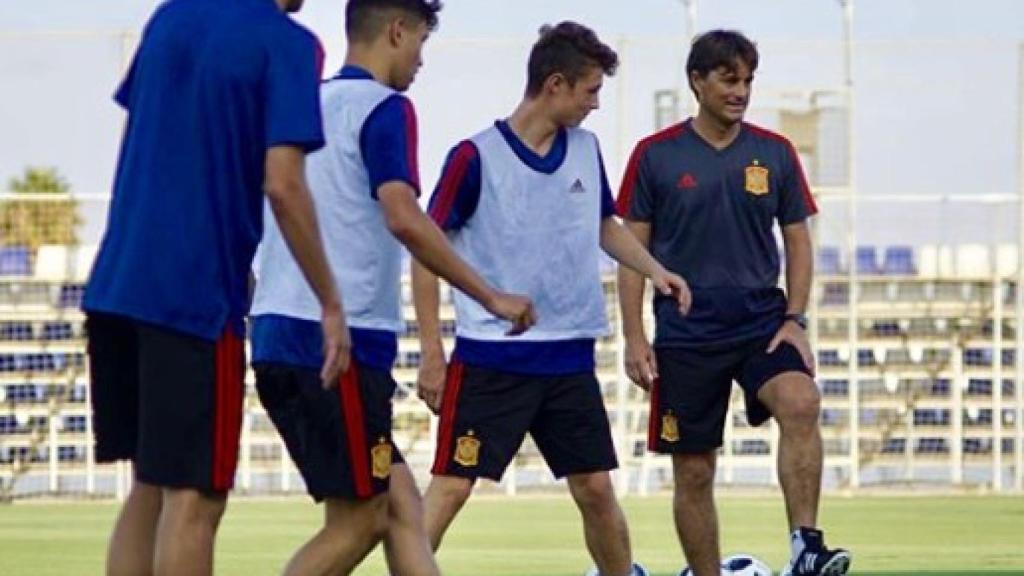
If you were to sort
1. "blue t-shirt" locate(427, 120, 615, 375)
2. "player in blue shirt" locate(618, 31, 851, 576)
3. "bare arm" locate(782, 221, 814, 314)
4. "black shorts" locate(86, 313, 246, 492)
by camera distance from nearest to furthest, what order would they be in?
"black shorts" locate(86, 313, 246, 492), "blue t-shirt" locate(427, 120, 615, 375), "player in blue shirt" locate(618, 31, 851, 576), "bare arm" locate(782, 221, 814, 314)

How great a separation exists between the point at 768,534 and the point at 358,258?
890cm

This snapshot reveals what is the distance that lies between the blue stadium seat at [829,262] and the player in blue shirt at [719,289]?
11.7 metres

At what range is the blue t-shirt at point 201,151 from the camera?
281 inches

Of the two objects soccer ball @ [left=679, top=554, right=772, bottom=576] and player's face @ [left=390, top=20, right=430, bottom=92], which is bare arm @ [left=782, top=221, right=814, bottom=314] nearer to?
soccer ball @ [left=679, top=554, right=772, bottom=576]

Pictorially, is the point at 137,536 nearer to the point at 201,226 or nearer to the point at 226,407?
the point at 226,407

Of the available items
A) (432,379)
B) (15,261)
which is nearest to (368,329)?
(432,379)

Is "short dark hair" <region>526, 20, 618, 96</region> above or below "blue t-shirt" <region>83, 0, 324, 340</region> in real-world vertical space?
above

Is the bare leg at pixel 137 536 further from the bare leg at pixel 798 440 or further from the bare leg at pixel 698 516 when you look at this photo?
the bare leg at pixel 698 516

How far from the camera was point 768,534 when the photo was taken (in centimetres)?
1694

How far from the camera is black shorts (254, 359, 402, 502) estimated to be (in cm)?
816

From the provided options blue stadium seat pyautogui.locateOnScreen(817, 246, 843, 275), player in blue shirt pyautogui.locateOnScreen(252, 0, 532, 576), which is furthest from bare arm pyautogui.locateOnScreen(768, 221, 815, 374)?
blue stadium seat pyautogui.locateOnScreen(817, 246, 843, 275)

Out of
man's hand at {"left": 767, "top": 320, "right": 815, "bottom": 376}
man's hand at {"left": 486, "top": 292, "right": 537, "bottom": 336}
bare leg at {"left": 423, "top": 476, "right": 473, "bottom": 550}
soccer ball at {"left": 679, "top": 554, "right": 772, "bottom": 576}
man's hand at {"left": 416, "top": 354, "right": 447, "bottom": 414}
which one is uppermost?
man's hand at {"left": 486, "top": 292, "right": 537, "bottom": 336}

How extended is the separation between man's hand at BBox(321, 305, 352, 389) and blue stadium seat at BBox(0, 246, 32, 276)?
15588 mm

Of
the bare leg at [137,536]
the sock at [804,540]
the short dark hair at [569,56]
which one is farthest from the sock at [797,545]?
the bare leg at [137,536]
